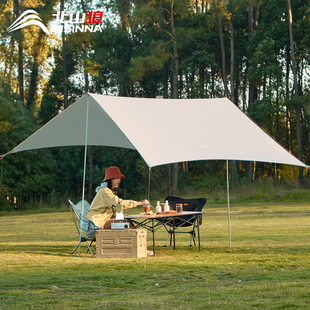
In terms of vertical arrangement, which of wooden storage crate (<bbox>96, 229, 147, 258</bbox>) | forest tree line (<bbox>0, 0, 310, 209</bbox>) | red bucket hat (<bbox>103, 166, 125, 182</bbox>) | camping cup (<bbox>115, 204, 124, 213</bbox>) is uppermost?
forest tree line (<bbox>0, 0, 310, 209</bbox>)

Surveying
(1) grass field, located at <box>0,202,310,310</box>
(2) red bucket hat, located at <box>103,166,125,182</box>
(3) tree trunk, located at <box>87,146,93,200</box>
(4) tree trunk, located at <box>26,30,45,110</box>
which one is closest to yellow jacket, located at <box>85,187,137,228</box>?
(2) red bucket hat, located at <box>103,166,125,182</box>

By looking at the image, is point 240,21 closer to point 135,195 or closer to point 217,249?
point 135,195

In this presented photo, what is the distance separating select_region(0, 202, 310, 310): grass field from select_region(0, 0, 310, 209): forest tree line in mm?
14129

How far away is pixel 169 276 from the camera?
504 cm

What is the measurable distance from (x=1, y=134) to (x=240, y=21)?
12.5 metres

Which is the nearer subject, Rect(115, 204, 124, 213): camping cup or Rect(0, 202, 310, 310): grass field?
Rect(0, 202, 310, 310): grass field

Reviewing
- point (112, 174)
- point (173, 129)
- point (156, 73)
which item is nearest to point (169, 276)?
point (112, 174)

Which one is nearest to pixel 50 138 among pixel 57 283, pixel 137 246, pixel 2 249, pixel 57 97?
pixel 2 249

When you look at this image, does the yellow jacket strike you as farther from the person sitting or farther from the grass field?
the grass field

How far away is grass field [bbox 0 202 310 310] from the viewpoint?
3.86 meters

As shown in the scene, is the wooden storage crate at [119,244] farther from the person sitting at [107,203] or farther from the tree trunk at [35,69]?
the tree trunk at [35,69]

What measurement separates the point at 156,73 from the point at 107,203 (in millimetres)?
18646

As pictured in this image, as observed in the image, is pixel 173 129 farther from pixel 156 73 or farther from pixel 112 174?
pixel 156 73

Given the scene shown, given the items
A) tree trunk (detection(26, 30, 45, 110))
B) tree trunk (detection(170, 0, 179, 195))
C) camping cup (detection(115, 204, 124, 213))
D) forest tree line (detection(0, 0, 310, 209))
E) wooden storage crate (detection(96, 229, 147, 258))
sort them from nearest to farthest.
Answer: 1. wooden storage crate (detection(96, 229, 147, 258))
2. camping cup (detection(115, 204, 124, 213))
3. forest tree line (detection(0, 0, 310, 209))
4. tree trunk (detection(170, 0, 179, 195))
5. tree trunk (detection(26, 30, 45, 110))
